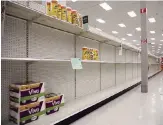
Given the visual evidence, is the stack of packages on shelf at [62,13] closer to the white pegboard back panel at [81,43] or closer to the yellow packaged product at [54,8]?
the yellow packaged product at [54,8]

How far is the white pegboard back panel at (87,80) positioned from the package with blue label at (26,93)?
1.19 m

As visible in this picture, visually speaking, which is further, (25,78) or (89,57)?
(89,57)

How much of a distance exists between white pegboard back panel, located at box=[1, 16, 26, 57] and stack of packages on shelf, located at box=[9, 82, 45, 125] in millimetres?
376

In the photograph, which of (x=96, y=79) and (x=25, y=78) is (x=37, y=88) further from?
(x=96, y=79)

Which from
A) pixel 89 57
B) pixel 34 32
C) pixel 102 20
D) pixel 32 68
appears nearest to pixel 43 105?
pixel 32 68

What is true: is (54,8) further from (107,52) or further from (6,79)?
(107,52)

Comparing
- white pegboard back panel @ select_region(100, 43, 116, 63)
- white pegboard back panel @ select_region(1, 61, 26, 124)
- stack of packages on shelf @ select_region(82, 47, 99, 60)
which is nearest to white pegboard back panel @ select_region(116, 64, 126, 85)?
white pegboard back panel @ select_region(100, 43, 116, 63)

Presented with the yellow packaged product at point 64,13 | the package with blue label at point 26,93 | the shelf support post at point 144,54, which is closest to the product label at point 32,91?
the package with blue label at point 26,93

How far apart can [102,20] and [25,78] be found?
8275 mm

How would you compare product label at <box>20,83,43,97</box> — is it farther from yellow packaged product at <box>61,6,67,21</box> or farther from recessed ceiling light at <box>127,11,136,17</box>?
recessed ceiling light at <box>127,11,136,17</box>

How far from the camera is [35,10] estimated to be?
1449mm

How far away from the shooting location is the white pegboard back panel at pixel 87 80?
2.73 meters

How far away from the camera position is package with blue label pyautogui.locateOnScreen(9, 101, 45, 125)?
139 cm

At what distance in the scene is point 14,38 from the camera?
1650 millimetres
